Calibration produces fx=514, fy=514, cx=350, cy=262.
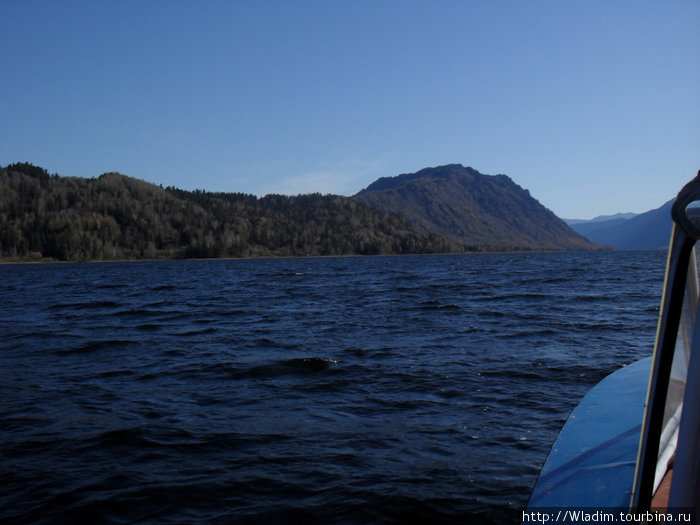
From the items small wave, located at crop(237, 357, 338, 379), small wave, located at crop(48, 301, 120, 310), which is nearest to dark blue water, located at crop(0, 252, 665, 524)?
small wave, located at crop(237, 357, 338, 379)

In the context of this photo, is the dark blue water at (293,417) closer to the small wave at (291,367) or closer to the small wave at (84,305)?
the small wave at (291,367)

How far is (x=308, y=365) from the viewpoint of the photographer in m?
14.3

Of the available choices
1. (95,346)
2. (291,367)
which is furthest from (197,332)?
(291,367)

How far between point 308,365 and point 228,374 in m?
2.17

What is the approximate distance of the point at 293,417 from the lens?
10.0 metres

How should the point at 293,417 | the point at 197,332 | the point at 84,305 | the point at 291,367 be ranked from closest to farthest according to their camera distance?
the point at 293,417 → the point at 291,367 → the point at 197,332 → the point at 84,305

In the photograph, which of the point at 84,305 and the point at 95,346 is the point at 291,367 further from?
the point at 84,305

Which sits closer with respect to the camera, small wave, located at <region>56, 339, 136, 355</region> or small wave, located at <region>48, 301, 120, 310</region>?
small wave, located at <region>56, 339, 136, 355</region>

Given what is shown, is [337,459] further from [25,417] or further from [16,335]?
[16,335]

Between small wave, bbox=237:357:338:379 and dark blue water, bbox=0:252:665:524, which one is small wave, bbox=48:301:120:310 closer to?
dark blue water, bbox=0:252:665:524

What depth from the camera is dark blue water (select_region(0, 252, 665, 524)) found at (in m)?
6.72

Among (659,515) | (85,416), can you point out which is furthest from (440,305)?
(659,515)

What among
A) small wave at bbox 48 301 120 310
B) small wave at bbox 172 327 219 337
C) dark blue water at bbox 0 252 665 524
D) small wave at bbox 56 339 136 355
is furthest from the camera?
small wave at bbox 48 301 120 310

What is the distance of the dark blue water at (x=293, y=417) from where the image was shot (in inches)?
265
